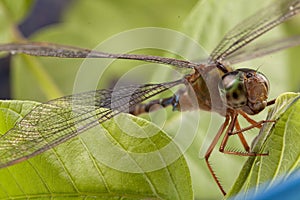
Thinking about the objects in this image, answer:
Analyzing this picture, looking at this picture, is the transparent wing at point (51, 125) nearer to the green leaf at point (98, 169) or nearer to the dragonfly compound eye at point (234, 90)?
the green leaf at point (98, 169)

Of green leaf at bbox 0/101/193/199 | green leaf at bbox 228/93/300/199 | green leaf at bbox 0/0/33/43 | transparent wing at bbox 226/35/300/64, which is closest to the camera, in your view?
green leaf at bbox 228/93/300/199

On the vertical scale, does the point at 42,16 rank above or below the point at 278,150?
above

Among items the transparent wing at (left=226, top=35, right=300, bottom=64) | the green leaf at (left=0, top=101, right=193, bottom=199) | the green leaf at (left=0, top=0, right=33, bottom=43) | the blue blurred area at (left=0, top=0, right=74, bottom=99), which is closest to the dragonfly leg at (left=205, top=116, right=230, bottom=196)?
the transparent wing at (left=226, top=35, right=300, bottom=64)

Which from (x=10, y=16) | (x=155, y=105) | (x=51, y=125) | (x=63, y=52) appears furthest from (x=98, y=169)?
(x=10, y=16)

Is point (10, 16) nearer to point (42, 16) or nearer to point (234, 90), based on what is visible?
point (234, 90)

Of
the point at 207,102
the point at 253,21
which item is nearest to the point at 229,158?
the point at 207,102

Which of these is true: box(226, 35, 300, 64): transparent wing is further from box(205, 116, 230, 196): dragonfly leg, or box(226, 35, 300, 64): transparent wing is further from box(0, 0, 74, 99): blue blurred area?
box(0, 0, 74, 99): blue blurred area

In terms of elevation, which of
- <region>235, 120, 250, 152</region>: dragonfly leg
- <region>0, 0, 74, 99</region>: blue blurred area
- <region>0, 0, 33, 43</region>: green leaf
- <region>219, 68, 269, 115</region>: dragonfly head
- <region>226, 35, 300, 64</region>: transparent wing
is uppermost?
<region>0, 0, 74, 99</region>: blue blurred area
